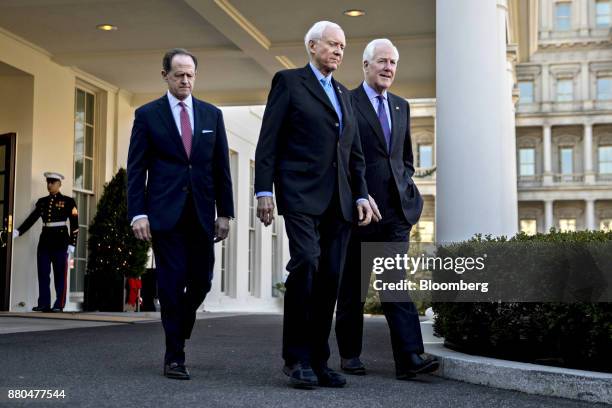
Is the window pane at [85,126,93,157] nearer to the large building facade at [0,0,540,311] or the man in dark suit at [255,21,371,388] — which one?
the large building facade at [0,0,540,311]

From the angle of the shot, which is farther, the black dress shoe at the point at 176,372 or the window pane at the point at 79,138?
the window pane at the point at 79,138

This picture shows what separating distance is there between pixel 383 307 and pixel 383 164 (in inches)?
30.7

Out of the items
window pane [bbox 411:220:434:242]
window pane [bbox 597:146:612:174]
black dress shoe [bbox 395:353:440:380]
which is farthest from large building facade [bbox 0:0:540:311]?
window pane [bbox 597:146:612:174]

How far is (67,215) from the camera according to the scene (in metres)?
12.8

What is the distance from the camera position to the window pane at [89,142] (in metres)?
15.3

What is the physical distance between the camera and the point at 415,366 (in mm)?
4660

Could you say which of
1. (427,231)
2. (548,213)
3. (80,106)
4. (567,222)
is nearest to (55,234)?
(80,106)

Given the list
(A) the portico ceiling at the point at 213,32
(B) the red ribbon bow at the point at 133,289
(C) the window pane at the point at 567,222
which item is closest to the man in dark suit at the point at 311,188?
(A) the portico ceiling at the point at 213,32

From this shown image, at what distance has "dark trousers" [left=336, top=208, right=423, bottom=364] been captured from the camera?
15.6ft

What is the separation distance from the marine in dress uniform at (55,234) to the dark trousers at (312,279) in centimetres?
892

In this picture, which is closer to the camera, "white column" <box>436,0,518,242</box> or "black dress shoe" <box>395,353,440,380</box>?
"black dress shoe" <box>395,353,440,380</box>

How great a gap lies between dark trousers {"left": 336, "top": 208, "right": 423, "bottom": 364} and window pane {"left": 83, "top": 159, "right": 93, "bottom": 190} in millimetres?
10839

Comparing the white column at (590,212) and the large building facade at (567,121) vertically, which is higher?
the large building facade at (567,121)

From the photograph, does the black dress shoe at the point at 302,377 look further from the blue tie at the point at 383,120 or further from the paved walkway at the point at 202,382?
the blue tie at the point at 383,120
